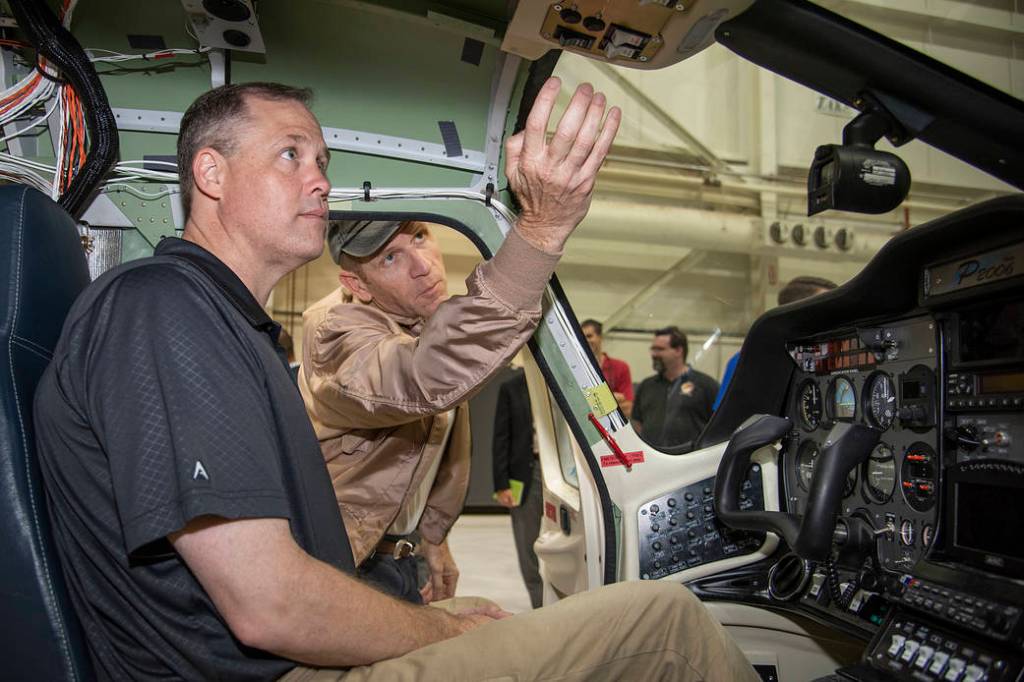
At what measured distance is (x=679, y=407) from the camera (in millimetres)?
4301

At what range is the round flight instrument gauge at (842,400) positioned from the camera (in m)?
1.76

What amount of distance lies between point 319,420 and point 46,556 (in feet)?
3.08

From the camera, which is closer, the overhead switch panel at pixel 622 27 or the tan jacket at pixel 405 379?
the overhead switch panel at pixel 622 27

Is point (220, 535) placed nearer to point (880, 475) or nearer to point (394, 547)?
point (394, 547)

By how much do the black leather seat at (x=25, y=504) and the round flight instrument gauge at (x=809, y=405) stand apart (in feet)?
5.23

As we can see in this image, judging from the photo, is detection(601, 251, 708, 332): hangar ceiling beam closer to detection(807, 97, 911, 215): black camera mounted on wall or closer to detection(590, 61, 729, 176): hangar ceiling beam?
detection(590, 61, 729, 176): hangar ceiling beam

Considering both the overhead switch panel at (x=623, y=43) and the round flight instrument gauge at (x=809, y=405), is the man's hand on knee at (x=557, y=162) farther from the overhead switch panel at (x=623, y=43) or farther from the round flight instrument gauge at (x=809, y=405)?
the round flight instrument gauge at (x=809, y=405)

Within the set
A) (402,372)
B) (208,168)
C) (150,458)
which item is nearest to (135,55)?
(208,168)

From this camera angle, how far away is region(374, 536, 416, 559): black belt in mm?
1945

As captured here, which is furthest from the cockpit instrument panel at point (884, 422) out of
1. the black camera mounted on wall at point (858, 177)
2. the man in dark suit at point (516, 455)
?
the man in dark suit at point (516, 455)

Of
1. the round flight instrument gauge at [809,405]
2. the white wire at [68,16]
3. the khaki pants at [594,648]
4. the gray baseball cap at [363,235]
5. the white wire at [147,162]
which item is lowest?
the khaki pants at [594,648]

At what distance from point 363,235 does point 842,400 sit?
1.21 metres

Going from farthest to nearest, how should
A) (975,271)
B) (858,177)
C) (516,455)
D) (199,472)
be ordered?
(516,455)
(975,271)
(858,177)
(199,472)

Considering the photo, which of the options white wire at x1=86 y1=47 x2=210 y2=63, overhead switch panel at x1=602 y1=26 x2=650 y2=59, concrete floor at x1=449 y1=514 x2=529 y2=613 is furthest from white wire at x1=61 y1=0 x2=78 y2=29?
concrete floor at x1=449 y1=514 x2=529 y2=613
